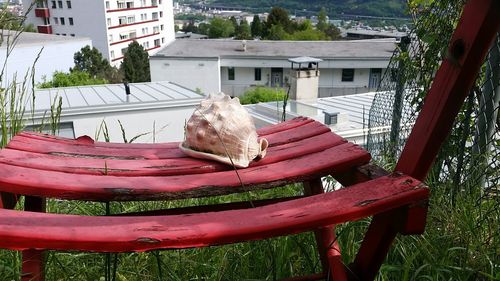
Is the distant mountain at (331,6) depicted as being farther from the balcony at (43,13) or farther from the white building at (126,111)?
the balcony at (43,13)

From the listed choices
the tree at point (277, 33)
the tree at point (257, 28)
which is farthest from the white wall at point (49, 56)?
the tree at point (257, 28)

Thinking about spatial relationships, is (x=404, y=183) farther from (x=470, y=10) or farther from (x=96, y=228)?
(x=96, y=228)

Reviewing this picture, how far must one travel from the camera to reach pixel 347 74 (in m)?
25.6

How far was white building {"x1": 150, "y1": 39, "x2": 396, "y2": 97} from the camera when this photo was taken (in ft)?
75.7

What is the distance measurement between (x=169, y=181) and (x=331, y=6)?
66.6 meters

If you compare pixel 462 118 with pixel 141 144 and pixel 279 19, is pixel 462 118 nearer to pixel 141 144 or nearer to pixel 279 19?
pixel 141 144

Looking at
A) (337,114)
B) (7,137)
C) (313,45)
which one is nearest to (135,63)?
(313,45)

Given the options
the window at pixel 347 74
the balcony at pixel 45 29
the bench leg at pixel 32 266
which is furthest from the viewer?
the balcony at pixel 45 29

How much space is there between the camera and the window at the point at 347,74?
25.4 metres

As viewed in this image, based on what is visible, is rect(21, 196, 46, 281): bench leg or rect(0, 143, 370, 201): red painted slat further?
rect(0, 143, 370, 201): red painted slat

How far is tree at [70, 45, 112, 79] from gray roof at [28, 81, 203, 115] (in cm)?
1410

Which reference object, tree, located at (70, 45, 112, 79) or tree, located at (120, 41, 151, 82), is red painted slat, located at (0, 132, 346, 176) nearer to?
tree, located at (70, 45, 112, 79)

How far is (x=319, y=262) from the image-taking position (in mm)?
1529

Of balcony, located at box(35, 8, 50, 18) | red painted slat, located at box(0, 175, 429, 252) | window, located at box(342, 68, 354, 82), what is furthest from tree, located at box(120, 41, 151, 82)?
red painted slat, located at box(0, 175, 429, 252)
